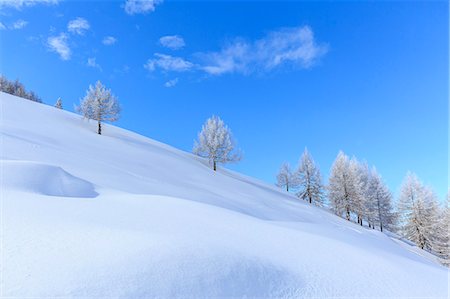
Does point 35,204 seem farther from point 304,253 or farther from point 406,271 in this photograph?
point 406,271

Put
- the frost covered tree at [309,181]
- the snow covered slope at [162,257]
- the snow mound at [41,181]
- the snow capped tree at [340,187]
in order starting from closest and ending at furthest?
the snow covered slope at [162,257] < the snow mound at [41,181] < the snow capped tree at [340,187] < the frost covered tree at [309,181]

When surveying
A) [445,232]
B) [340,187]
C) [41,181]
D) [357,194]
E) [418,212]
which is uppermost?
[340,187]

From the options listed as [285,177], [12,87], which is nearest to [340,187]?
[285,177]

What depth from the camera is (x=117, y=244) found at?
10.9 feet

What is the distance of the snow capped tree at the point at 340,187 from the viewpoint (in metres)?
31.7

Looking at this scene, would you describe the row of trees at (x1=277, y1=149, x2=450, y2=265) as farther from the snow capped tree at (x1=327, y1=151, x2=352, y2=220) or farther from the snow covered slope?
the snow covered slope

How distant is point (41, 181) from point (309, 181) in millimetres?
33294

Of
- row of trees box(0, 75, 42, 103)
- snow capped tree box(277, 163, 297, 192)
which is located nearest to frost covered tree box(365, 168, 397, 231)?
snow capped tree box(277, 163, 297, 192)

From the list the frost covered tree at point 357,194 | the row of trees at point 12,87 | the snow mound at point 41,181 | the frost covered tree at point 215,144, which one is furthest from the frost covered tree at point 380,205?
the row of trees at point 12,87

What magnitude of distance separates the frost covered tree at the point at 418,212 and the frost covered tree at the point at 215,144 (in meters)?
21.7

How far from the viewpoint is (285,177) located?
41344 mm

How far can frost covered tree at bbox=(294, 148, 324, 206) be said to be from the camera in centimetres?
3441

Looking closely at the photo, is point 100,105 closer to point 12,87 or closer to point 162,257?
point 162,257

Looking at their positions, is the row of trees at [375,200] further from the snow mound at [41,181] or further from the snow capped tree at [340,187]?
the snow mound at [41,181]
